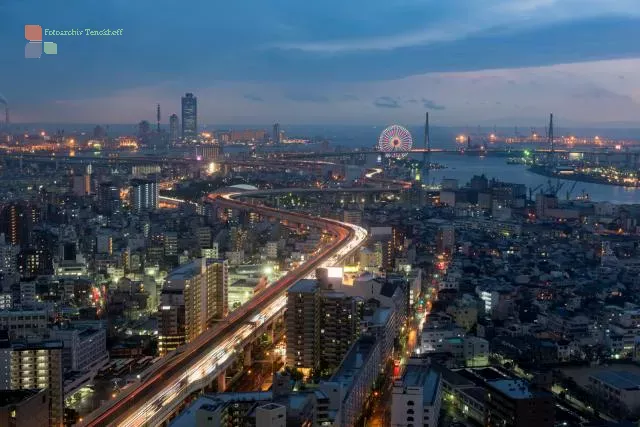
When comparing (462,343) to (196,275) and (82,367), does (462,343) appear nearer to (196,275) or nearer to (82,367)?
(196,275)

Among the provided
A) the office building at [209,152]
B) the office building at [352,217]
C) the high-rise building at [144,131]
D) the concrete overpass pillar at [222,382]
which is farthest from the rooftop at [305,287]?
the high-rise building at [144,131]

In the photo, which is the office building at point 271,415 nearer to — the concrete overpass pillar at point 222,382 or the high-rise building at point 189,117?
the concrete overpass pillar at point 222,382

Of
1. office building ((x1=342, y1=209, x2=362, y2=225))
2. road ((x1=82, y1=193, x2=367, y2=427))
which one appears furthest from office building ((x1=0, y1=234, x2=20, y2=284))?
office building ((x1=342, y1=209, x2=362, y2=225))

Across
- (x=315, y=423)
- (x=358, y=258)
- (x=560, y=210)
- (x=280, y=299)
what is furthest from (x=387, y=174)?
(x=315, y=423)

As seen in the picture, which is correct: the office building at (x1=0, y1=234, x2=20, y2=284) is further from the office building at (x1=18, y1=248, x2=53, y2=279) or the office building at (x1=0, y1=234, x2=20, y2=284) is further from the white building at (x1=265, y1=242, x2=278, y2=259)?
the white building at (x1=265, y1=242, x2=278, y2=259)

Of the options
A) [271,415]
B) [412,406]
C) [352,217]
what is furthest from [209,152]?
[271,415]

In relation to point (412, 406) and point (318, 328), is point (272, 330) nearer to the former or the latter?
point (318, 328)
